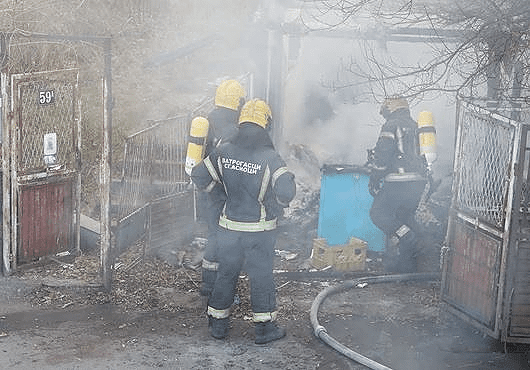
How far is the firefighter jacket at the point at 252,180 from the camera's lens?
6590 mm

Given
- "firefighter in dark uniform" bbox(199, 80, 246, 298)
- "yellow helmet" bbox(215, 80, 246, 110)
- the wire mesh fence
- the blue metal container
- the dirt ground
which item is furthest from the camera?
the blue metal container

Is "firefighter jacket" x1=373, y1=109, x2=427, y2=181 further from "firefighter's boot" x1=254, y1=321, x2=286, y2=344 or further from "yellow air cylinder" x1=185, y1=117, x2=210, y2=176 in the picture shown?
"firefighter's boot" x1=254, y1=321, x2=286, y2=344

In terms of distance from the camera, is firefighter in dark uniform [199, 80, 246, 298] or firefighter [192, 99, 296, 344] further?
firefighter in dark uniform [199, 80, 246, 298]

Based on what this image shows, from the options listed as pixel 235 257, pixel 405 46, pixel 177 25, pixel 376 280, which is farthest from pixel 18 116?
pixel 177 25

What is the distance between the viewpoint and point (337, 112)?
11461 mm

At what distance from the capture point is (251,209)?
22.0ft

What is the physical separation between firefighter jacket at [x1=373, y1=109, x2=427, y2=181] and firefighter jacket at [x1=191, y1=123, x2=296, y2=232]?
229 cm

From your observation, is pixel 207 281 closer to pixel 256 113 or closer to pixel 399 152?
pixel 256 113

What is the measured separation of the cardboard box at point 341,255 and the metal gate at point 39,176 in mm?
2932

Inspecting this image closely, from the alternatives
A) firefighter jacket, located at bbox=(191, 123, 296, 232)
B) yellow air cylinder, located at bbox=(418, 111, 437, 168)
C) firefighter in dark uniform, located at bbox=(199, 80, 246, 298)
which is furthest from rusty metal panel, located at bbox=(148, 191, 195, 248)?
yellow air cylinder, located at bbox=(418, 111, 437, 168)

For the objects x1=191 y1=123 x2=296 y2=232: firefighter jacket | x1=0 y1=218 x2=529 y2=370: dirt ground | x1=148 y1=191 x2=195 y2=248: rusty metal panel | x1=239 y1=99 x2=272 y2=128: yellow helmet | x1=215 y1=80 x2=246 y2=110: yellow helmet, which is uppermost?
x1=215 y1=80 x2=246 y2=110: yellow helmet

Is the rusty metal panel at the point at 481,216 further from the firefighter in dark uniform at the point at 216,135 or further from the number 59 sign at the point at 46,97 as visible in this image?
the number 59 sign at the point at 46,97

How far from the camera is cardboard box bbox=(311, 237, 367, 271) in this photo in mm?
8695

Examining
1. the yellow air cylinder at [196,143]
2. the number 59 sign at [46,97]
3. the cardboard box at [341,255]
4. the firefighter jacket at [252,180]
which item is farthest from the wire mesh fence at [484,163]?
the number 59 sign at [46,97]
